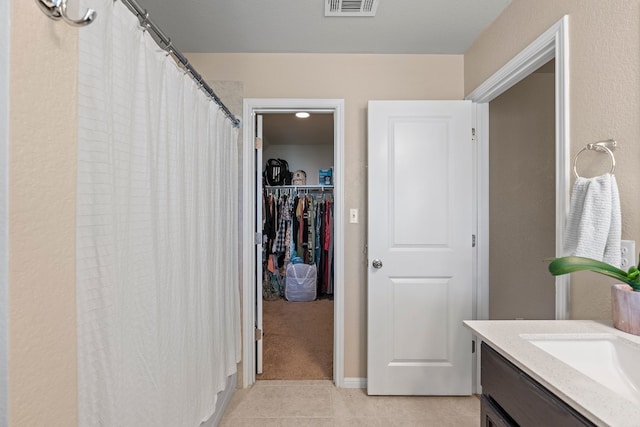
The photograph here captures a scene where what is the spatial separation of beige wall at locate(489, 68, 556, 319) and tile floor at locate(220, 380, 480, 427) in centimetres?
79

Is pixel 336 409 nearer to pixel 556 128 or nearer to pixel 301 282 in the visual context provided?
pixel 556 128

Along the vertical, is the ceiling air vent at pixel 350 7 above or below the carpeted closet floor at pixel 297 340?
above

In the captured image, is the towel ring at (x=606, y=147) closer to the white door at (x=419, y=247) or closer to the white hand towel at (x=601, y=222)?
the white hand towel at (x=601, y=222)

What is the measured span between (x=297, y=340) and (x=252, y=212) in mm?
1481

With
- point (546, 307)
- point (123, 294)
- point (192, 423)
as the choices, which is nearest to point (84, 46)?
point (123, 294)

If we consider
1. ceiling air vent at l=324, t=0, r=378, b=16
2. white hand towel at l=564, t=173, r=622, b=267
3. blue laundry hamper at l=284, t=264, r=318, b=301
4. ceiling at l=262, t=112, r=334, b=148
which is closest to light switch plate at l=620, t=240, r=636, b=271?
white hand towel at l=564, t=173, r=622, b=267

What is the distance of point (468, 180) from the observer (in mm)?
2033

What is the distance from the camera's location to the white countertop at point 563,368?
579 millimetres

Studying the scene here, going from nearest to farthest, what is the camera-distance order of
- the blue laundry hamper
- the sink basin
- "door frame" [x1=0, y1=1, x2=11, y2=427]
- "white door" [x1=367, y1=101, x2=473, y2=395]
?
"door frame" [x1=0, y1=1, x2=11, y2=427] < the sink basin < "white door" [x1=367, y1=101, x2=473, y2=395] < the blue laundry hamper

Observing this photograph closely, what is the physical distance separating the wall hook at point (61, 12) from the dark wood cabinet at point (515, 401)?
4.20ft

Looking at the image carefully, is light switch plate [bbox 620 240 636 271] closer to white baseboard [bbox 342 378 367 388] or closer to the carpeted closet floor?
white baseboard [bbox 342 378 367 388]

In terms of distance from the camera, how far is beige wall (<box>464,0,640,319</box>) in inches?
40.0

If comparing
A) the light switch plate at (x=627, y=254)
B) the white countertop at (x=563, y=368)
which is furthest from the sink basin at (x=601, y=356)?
the light switch plate at (x=627, y=254)

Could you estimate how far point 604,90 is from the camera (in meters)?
1.11
